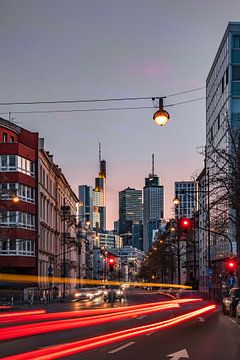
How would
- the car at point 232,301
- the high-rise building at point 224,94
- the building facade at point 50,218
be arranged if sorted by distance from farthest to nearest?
the building facade at point 50,218, the high-rise building at point 224,94, the car at point 232,301

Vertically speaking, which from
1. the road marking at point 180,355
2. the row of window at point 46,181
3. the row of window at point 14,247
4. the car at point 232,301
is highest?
the row of window at point 46,181

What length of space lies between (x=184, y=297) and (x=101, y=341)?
5103 centimetres

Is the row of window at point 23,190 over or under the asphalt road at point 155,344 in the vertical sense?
over

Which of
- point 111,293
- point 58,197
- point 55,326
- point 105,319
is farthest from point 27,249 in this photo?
point 55,326

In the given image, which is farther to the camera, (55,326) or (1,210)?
(1,210)

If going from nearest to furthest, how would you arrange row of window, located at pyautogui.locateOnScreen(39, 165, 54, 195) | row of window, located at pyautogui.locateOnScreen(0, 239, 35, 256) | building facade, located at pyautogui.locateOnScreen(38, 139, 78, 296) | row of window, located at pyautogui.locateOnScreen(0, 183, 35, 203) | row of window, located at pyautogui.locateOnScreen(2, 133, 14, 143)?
1. row of window, located at pyautogui.locateOnScreen(0, 239, 35, 256)
2. row of window, located at pyautogui.locateOnScreen(0, 183, 35, 203)
3. row of window, located at pyautogui.locateOnScreen(2, 133, 14, 143)
4. building facade, located at pyautogui.locateOnScreen(38, 139, 78, 296)
5. row of window, located at pyautogui.locateOnScreen(39, 165, 54, 195)

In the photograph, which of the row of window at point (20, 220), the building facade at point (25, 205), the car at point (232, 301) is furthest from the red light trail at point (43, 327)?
the row of window at point (20, 220)

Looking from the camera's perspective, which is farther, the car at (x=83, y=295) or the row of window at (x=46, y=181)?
the row of window at (x=46, y=181)

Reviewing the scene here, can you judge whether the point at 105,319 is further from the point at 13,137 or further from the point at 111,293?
the point at 13,137

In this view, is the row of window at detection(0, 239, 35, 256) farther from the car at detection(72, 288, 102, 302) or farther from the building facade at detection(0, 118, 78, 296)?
the car at detection(72, 288, 102, 302)

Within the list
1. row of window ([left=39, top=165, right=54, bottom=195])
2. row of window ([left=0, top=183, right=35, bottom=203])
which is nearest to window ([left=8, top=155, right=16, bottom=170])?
row of window ([left=0, top=183, right=35, bottom=203])

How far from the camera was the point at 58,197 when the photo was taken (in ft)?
327

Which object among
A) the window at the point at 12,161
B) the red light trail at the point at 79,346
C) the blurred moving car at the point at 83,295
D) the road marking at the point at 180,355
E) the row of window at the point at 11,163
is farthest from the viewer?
the window at the point at 12,161

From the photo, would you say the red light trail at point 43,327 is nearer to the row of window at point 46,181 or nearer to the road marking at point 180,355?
the road marking at point 180,355
